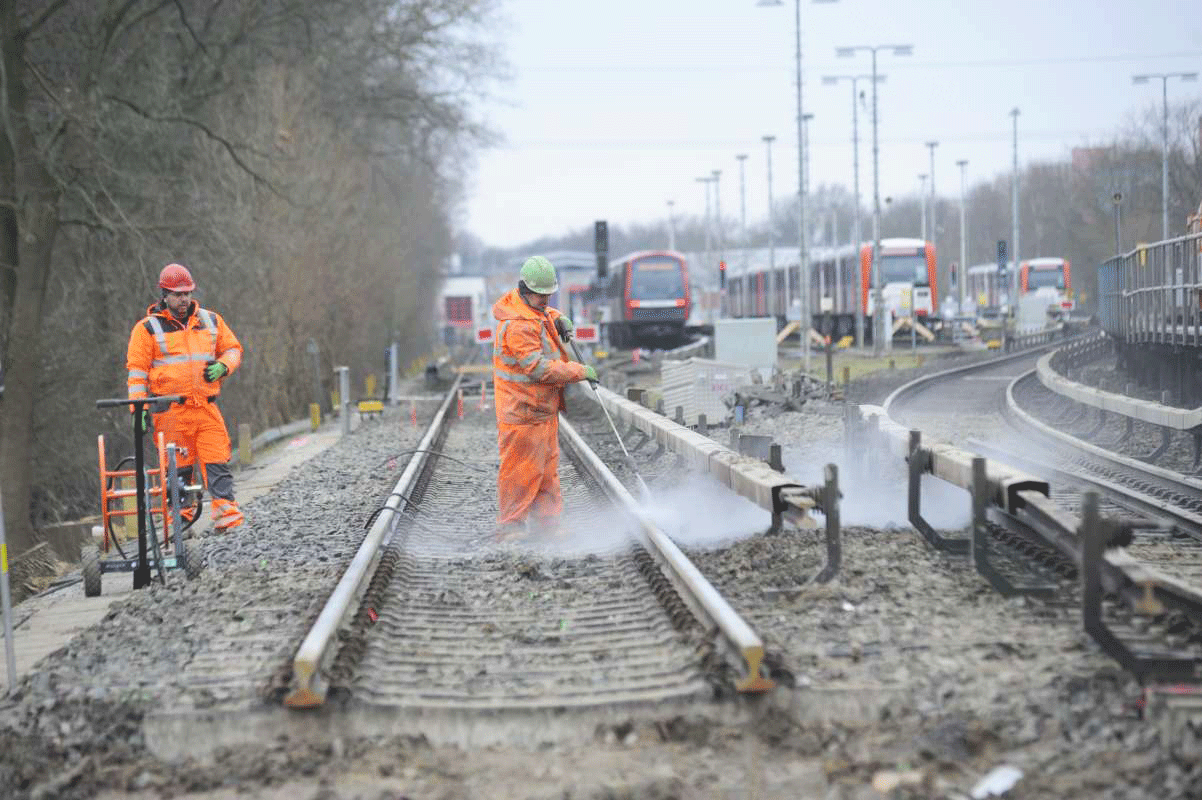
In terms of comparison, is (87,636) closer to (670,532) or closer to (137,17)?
(670,532)

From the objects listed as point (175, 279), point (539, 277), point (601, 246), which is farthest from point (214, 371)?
point (601, 246)

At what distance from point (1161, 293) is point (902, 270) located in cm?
2784

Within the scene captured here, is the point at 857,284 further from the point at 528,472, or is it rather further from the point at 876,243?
the point at 528,472

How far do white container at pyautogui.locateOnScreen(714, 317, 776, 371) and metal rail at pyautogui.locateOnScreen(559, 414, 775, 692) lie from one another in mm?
15742

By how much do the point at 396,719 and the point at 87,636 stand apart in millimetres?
2697

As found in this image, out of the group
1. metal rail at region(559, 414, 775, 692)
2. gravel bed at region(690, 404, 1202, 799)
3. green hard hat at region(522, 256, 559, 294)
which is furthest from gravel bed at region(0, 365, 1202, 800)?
green hard hat at region(522, 256, 559, 294)

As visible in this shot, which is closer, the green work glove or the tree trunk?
the green work glove

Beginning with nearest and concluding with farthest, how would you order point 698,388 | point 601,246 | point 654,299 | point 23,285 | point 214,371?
point 214,371 < point 23,285 < point 698,388 < point 601,246 < point 654,299

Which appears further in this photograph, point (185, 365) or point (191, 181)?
point (191, 181)

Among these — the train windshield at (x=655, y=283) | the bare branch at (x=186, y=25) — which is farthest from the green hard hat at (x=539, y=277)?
the train windshield at (x=655, y=283)

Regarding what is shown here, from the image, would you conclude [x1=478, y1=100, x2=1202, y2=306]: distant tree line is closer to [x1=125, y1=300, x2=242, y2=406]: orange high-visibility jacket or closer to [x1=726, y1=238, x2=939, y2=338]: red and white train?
[x1=726, y1=238, x2=939, y2=338]: red and white train

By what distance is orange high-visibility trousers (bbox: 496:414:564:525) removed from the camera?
966 cm

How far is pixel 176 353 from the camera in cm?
976

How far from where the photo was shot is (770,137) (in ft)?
179
